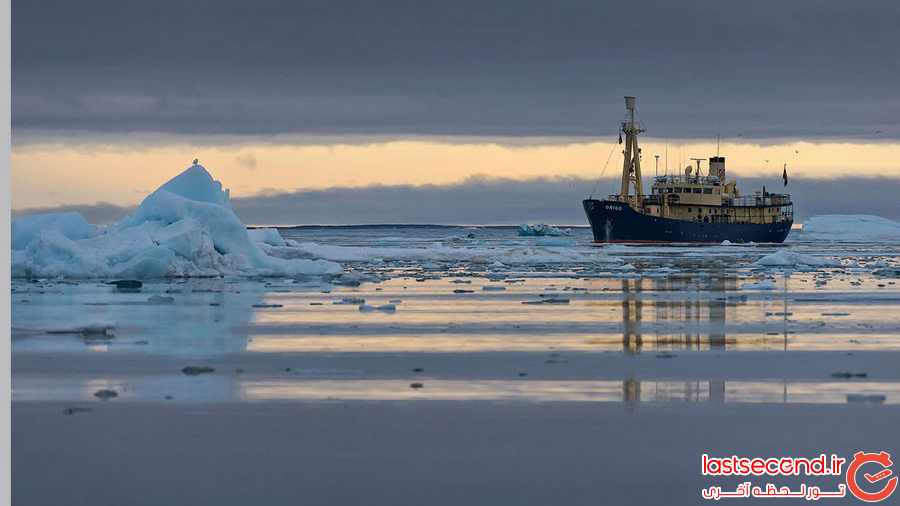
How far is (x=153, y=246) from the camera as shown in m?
27.5

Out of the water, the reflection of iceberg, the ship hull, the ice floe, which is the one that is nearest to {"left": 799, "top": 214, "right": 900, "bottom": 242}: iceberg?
the reflection of iceberg

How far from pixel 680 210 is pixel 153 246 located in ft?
170

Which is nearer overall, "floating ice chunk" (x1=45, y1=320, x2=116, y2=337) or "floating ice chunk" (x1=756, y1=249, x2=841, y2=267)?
"floating ice chunk" (x1=45, y1=320, x2=116, y2=337)

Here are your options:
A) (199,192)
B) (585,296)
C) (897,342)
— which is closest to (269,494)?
(897,342)

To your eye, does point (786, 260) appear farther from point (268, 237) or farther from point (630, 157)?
point (630, 157)

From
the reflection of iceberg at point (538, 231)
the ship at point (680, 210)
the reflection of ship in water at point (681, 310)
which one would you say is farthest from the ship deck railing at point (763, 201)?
the reflection of ship in water at point (681, 310)

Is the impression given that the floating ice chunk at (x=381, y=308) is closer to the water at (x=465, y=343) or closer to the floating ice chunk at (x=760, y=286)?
the water at (x=465, y=343)

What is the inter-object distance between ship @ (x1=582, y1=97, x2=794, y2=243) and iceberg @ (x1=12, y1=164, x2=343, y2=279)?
4273 cm

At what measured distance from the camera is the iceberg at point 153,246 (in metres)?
26.9

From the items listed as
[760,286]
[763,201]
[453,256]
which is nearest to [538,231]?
[763,201]

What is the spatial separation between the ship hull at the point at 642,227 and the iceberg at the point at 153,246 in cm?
4246

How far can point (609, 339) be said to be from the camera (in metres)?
14.0

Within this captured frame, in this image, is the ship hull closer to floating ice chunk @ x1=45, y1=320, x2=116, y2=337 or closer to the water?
the water

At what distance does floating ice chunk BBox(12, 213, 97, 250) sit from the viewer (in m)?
28.5
